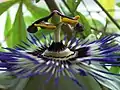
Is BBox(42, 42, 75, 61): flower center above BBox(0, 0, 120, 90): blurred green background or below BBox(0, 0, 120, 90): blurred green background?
below

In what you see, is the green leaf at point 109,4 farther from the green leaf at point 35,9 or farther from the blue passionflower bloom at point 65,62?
the blue passionflower bloom at point 65,62

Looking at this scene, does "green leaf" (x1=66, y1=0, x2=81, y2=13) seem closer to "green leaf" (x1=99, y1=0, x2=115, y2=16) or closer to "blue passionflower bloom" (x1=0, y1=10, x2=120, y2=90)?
"green leaf" (x1=99, y1=0, x2=115, y2=16)

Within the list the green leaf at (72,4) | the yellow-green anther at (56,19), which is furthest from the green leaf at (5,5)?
the yellow-green anther at (56,19)

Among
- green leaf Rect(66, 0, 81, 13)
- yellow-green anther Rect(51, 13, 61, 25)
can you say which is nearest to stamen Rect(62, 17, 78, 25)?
yellow-green anther Rect(51, 13, 61, 25)

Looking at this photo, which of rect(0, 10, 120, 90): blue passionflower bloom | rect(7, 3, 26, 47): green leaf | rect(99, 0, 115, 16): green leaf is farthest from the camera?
rect(99, 0, 115, 16): green leaf

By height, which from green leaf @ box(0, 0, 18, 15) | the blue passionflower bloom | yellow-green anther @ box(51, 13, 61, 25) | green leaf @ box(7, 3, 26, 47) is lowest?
the blue passionflower bloom

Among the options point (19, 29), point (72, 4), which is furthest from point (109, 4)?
point (19, 29)

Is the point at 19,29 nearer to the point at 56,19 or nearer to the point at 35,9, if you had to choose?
the point at 35,9

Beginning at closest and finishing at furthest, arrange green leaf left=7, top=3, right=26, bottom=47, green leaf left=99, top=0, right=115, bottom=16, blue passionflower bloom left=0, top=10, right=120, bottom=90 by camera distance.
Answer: blue passionflower bloom left=0, top=10, right=120, bottom=90, green leaf left=7, top=3, right=26, bottom=47, green leaf left=99, top=0, right=115, bottom=16
